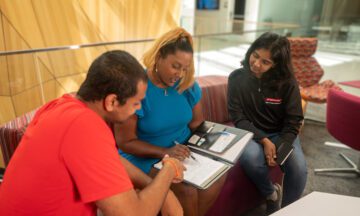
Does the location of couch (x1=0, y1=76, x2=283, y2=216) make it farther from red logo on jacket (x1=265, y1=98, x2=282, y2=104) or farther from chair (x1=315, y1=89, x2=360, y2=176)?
chair (x1=315, y1=89, x2=360, y2=176)

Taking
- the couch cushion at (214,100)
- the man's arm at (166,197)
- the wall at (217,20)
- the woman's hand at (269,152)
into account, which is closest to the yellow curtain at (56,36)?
the couch cushion at (214,100)

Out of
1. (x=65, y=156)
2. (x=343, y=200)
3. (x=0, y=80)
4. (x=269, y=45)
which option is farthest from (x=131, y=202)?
(x=0, y=80)

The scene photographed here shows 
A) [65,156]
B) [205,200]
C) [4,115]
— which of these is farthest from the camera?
[4,115]

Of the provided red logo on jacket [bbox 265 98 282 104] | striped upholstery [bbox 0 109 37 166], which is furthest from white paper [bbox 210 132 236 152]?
striped upholstery [bbox 0 109 37 166]

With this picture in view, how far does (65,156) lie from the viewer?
751mm

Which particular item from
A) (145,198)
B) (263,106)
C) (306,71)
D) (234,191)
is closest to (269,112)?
(263,106)

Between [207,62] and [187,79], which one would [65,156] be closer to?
[187,79]

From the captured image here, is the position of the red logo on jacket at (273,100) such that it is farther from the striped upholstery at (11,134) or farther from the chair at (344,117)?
the striped upholstery at (11,134)

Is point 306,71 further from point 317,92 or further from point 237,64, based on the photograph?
point 237,64

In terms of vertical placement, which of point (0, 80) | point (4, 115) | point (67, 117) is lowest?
point (4, 115)

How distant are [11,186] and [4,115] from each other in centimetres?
254

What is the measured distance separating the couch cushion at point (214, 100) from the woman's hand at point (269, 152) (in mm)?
714

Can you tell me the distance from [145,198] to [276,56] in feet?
4.38

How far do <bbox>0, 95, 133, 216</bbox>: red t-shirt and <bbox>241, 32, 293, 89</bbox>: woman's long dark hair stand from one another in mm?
1353
